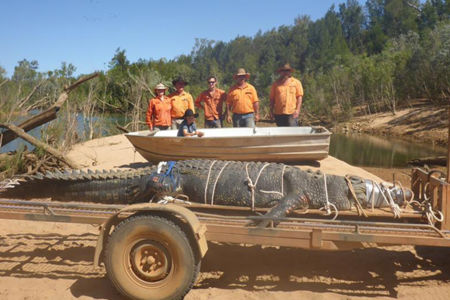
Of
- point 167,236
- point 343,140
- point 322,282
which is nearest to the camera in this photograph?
point 167,236

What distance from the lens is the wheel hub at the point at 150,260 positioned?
2809mm

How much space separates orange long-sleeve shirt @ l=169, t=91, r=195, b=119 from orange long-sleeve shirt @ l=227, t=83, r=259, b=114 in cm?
84

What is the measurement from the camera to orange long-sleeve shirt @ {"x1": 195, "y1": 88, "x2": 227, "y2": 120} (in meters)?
7.45

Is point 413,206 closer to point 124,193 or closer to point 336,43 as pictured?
point 124,193

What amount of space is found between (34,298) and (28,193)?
136 centimetres

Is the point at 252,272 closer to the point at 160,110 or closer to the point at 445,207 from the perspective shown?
the point at 445,207

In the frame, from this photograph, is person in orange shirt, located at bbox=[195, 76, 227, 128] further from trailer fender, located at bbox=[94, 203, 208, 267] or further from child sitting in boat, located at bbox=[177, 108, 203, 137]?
trailer fender, located at bbox=[94, 203, 208, 267]

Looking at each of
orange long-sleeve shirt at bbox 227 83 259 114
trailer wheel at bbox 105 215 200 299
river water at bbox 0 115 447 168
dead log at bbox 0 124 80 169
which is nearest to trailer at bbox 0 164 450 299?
trailer wheel at bbox 105 215 200 299

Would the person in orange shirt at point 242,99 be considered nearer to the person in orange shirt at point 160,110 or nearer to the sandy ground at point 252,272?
the person in orange shirt at point 160,110

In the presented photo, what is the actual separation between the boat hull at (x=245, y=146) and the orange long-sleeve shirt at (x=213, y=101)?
47.0 inches

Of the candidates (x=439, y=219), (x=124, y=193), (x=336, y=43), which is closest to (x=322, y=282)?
(x=439, y=219)

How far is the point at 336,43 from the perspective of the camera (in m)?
51.0

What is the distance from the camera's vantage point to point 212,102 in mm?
7508

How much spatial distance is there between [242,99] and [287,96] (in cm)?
89
